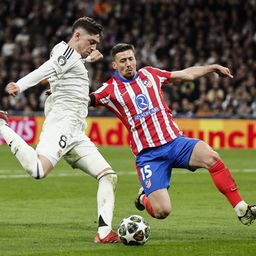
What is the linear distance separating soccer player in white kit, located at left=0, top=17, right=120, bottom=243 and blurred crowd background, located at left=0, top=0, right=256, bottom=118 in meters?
16.5

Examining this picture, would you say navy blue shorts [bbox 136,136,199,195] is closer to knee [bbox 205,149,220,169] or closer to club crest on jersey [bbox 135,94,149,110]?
knee [bbox 205,149,220,169]

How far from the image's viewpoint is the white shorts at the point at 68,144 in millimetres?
9398

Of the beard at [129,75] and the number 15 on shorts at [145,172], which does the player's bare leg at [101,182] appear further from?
the beard at [129,75]

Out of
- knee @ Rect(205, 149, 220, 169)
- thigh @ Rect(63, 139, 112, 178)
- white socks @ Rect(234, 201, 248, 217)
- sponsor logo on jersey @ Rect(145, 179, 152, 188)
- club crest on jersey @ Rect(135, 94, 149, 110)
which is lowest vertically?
white socks @ Rect(234, 201, 248, 217)

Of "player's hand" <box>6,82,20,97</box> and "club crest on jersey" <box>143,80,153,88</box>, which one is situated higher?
"player's hand" <box>6,82,20,97</box>

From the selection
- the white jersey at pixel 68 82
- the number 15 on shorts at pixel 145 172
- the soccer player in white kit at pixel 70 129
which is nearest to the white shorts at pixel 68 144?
the soccer player in white kit at pixel 70 129

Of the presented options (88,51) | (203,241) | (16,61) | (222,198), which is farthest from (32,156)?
(16,61)

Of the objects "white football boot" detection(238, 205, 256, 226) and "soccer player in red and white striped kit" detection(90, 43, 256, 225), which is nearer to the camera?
"white football boot" detection(238, 205, 256, 226)

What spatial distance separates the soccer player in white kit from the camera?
367 inches

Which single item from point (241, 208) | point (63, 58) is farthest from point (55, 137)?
point (241, 208)

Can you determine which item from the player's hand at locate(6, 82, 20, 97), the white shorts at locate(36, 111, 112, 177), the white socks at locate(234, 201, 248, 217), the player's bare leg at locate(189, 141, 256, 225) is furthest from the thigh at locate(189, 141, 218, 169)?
the player's hand at locate(6, 82, 20, 97)

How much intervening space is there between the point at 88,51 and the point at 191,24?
70.8 ft

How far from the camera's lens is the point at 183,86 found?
89.3 ft

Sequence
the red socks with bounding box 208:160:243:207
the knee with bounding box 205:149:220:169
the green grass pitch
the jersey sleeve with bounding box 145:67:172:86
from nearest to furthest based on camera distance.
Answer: the green grass pitch → the red socks with bounding box 208:160:243:207 → the knee with bounding box 205:149:220:169 → the jersey sleeve with bounding box 145:67:172:86
